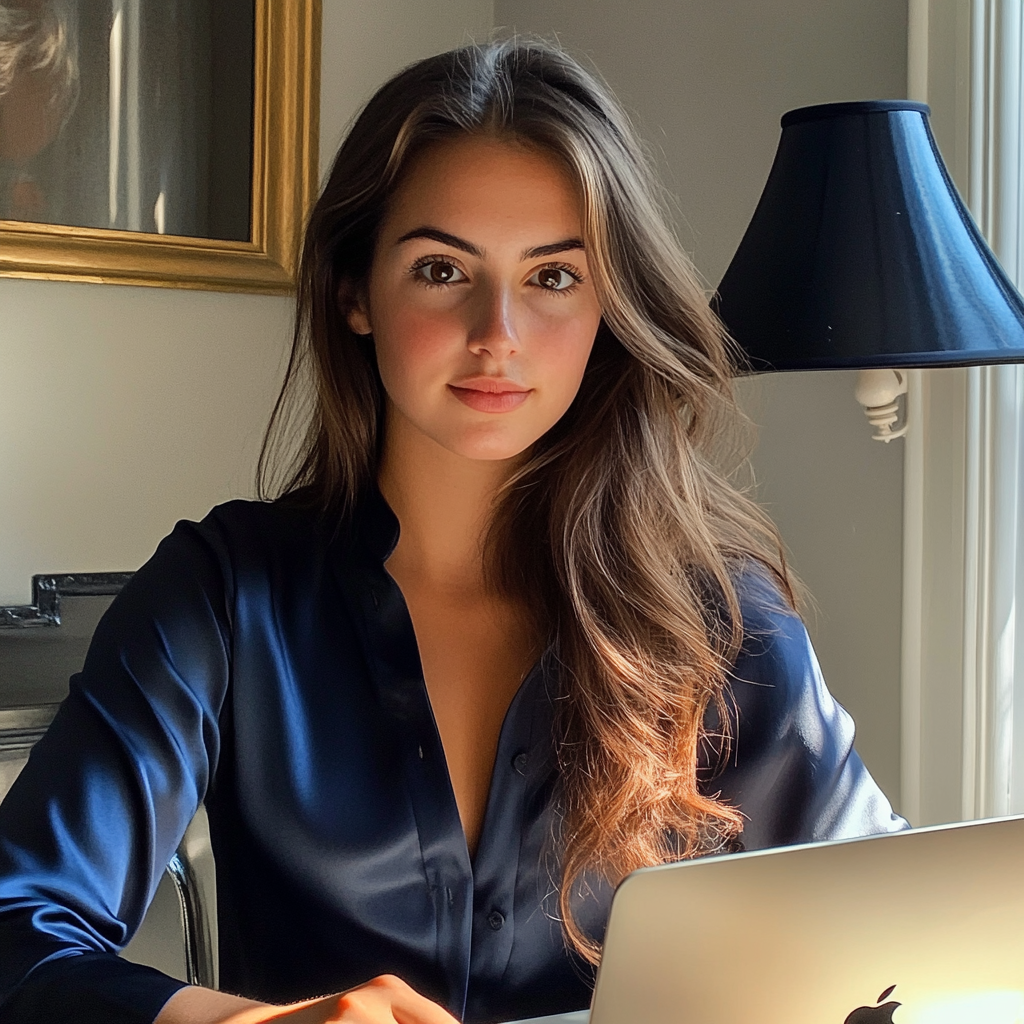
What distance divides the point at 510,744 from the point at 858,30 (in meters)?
0.99

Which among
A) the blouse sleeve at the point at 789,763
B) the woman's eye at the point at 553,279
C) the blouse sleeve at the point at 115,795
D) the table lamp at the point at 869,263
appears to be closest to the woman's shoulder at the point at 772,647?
the blouse sleeve at the point at 789,763

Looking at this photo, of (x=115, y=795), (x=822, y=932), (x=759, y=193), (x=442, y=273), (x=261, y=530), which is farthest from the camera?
(x=759, y=193)

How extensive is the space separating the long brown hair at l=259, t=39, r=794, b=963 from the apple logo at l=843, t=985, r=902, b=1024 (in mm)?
457

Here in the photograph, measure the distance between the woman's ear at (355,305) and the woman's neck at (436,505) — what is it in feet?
0.30

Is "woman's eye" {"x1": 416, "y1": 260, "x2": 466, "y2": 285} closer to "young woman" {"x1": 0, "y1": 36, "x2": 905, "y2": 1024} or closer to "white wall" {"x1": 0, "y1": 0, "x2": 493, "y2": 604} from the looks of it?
"young woman" {"x1": 0, "y1": 36, "x2": 905, "y2": 1024}

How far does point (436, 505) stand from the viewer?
122 cm

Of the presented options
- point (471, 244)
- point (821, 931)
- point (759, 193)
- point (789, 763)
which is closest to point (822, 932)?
point (821, 931)

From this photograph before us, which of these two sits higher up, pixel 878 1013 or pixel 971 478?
pixel 971 478

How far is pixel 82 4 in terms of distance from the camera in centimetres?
184

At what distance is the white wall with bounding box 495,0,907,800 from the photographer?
5.10 ft

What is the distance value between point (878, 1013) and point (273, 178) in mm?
1664

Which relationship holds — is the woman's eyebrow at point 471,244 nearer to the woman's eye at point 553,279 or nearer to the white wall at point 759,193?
the woman's eye at point 553,279

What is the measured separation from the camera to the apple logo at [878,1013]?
63cm

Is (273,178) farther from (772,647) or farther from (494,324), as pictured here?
(772,647)
